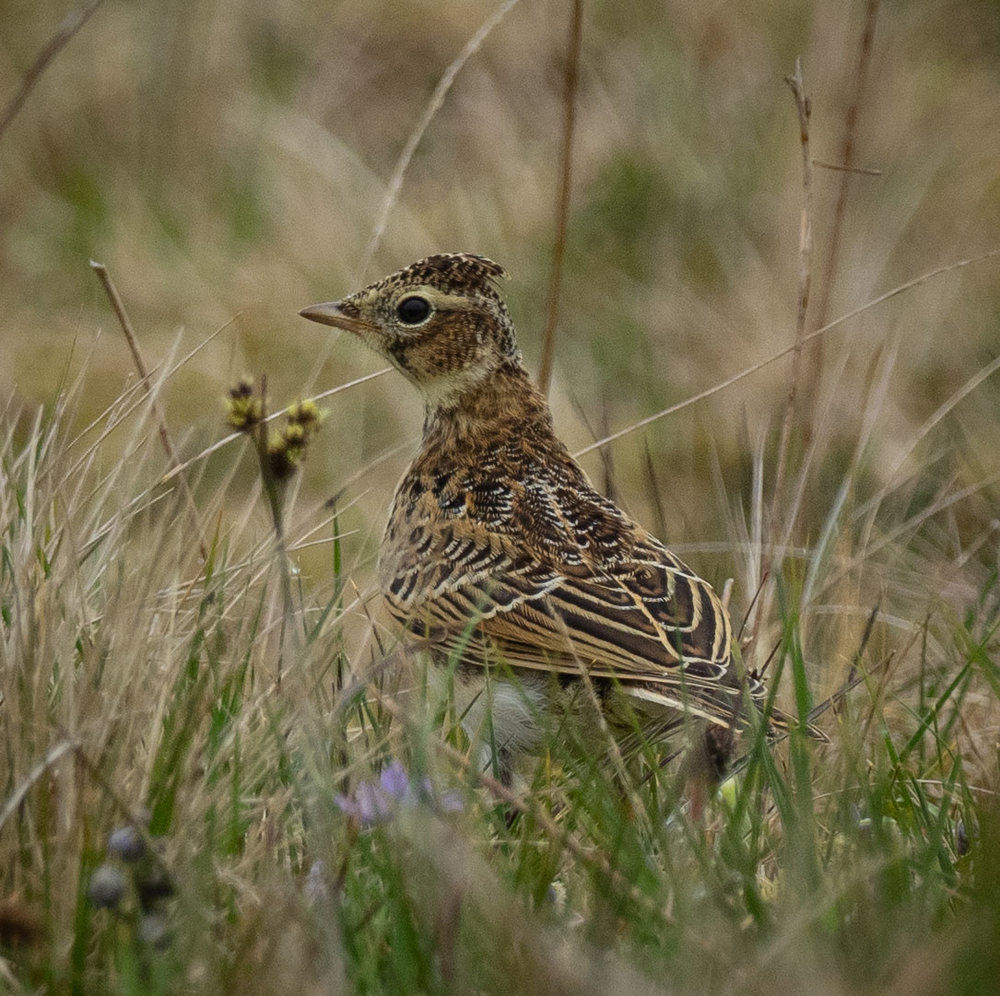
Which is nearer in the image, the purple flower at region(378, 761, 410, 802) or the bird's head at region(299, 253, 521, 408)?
the purple flower at region(378, 761, 410, 802)

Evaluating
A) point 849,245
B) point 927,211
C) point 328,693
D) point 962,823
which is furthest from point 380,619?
point 927,211

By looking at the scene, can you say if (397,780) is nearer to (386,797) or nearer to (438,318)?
(386,797)

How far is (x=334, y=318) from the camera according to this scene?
188 inches

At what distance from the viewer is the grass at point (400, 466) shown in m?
2.41

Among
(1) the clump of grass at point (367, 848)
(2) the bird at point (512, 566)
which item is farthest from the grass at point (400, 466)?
(2) the bird at point (512, 566)

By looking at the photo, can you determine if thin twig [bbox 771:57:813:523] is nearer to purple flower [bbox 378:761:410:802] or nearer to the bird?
the bird

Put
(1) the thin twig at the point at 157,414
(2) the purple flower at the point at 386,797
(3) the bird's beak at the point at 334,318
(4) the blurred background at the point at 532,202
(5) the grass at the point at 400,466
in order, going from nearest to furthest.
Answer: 1. (5) the grass at the point at 400,466
2. (2) the purple flower at the point at 386,797
3. (1) the thin twig at the point at 157,414
4. (3) the bird's beak at the point at 334,318
5. (4) the blurred background at the point at 532,202

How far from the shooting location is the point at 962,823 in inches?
126

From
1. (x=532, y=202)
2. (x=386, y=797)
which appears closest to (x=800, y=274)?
(x=386, y=797)

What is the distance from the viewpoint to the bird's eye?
4.82 meters

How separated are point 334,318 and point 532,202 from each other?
4591 millimetres

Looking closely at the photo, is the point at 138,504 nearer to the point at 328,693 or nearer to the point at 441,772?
the point at 328,693

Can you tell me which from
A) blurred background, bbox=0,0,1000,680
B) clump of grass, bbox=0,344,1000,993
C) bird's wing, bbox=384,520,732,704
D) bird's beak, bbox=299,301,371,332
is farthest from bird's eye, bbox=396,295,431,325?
blurred background, bbox=0,0,1000,680

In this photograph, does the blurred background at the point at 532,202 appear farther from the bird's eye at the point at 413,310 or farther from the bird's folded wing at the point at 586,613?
the bird's folded wing at the point at 586,613
